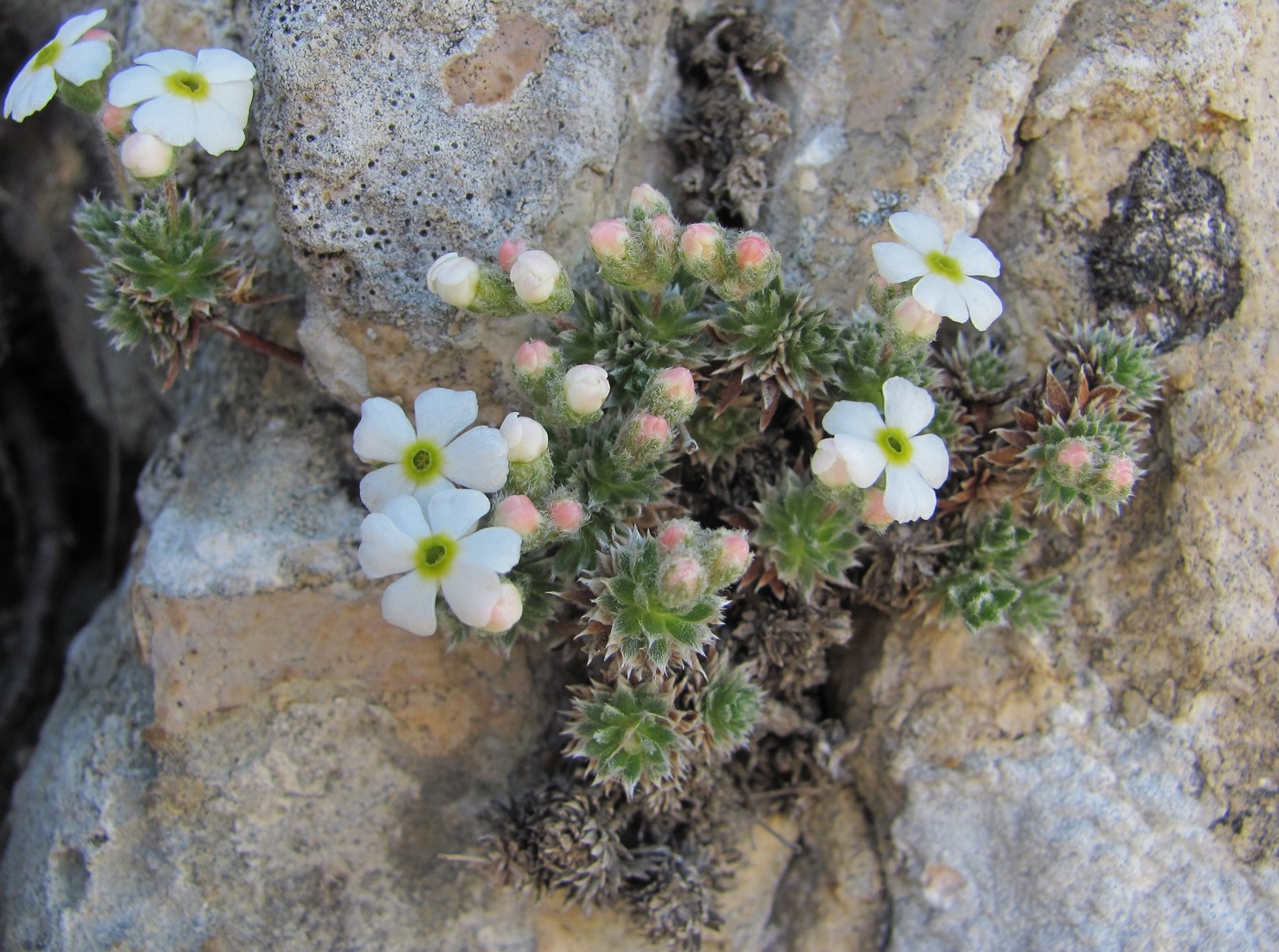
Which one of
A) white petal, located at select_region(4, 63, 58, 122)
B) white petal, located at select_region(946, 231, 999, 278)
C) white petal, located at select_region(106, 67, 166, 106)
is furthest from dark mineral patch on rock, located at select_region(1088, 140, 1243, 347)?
white petal, located at select_region(4, 63, 58, 122)

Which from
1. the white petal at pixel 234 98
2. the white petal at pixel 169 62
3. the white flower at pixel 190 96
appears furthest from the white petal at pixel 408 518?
the white petal at pixel 169 62

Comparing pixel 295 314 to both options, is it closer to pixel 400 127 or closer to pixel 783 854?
pixel 400 127

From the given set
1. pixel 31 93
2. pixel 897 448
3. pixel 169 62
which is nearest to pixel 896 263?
pixel 897 448

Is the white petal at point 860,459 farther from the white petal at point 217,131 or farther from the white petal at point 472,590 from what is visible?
the white petal at point 217,131

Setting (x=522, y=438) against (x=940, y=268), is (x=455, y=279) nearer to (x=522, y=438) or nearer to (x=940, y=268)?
(x=522, y=438)

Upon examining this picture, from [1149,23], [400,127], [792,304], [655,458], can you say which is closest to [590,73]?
[400,127]

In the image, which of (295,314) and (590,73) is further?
(295,314)
